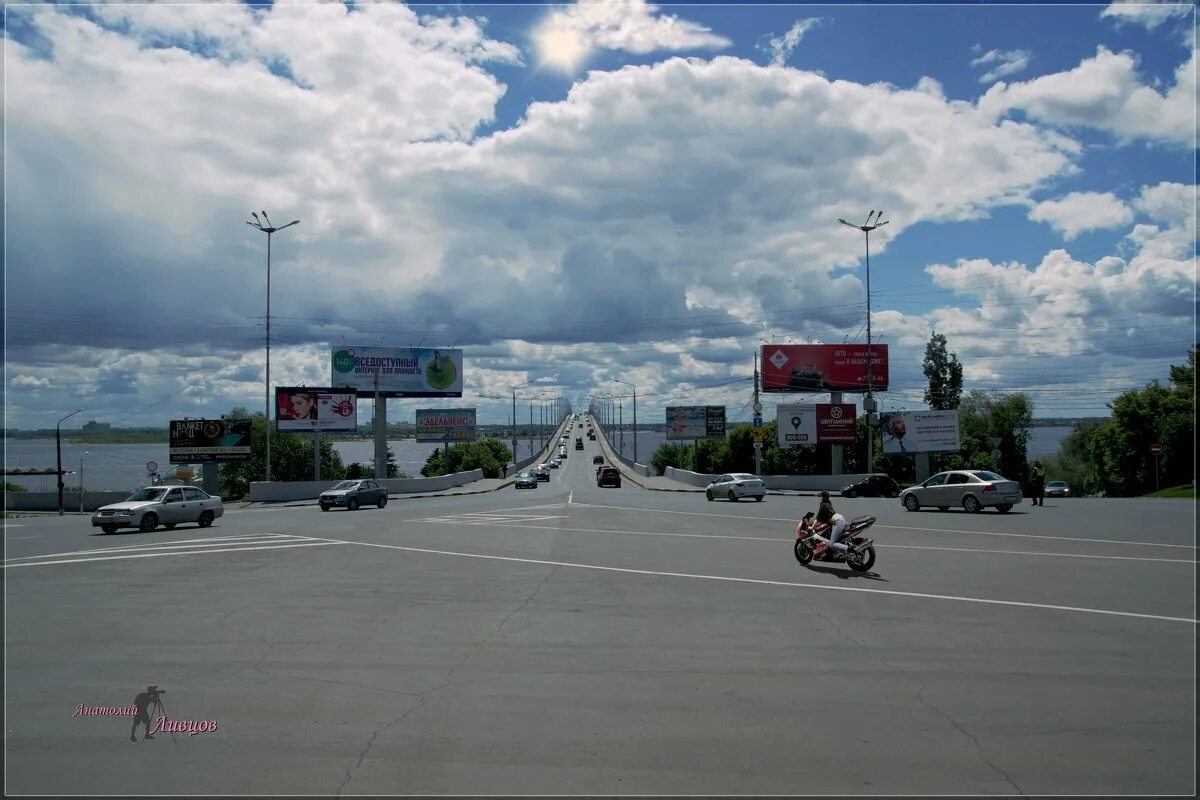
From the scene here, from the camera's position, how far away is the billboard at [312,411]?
2420 inches

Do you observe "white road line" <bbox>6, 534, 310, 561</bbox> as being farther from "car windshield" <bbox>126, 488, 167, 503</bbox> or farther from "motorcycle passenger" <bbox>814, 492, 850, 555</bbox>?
"motorcycle passenger" <bbox>814, 492, 850, 555</bbox>

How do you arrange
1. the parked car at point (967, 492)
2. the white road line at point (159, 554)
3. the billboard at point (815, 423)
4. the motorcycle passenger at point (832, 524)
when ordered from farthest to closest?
the billboard at point (815, 423) → the parked car at point (967, 492) → the white road line at point (159, 554) → the motorcycle passenger at point (832, 524)

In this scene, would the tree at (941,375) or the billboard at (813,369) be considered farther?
the tree at (941,375)

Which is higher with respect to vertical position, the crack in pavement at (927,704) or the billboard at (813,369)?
the billboard at (813,369)

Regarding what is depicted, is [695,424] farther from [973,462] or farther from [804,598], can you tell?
[804,598]

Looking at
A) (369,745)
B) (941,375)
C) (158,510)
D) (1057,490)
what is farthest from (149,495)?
(941,375)

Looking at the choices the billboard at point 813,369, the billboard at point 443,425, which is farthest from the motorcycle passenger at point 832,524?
the billboard at point 443,425

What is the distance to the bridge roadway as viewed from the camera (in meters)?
5.80

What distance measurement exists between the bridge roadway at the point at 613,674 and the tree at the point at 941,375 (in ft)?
303

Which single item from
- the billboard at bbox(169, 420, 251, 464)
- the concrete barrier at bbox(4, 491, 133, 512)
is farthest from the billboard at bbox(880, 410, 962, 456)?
the concrete barrier at bbox(4, 491, 133, 512)

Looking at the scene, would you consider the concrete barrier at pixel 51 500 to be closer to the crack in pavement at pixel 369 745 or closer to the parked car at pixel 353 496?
the parked car at pixel 353 496

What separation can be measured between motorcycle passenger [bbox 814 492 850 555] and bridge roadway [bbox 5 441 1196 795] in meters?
0.77

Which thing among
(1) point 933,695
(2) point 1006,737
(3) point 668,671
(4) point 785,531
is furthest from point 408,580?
(4) point 785,531

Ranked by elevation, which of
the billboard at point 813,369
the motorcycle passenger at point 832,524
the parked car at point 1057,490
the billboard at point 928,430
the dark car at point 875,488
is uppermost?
the billboard at point 813,369
